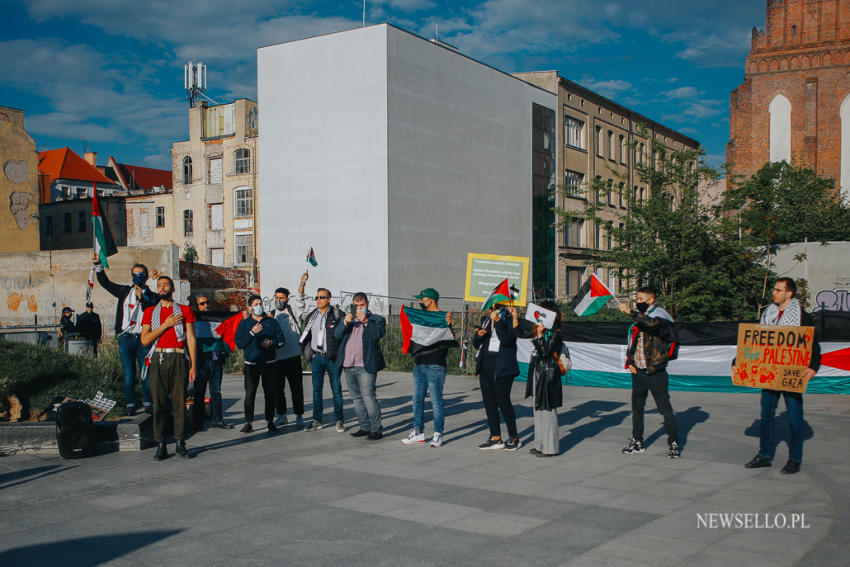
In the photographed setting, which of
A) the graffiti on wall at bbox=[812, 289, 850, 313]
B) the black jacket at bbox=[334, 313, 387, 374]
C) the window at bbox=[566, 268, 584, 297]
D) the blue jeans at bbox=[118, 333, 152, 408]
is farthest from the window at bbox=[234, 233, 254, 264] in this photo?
the black jacket at bbox=[334, 313, 387, 374]

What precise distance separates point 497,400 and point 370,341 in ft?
6.28

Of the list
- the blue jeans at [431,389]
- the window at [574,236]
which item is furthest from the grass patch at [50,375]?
the window at [574,236]

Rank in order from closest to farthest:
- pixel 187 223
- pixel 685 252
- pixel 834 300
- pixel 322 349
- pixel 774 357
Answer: pixel 774 357 < pixel 322 349 < pixel 685 252 < pixel 834 300 < pixel 187 223

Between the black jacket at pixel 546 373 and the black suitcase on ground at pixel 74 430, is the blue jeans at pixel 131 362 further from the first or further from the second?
the black jacket at pixel 546 373

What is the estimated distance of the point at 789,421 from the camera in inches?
313

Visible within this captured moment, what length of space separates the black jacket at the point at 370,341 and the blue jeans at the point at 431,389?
57 centimetres

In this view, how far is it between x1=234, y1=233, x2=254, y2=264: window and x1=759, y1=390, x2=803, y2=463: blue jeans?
4340cm

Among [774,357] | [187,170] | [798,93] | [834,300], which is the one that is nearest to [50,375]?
[774,357]

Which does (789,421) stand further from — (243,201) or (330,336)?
(243,201)

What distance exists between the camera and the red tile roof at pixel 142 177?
9269cm

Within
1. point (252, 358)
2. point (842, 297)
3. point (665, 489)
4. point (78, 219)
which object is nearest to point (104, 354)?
point (252, 358)

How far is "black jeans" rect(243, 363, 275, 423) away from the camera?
10732mm

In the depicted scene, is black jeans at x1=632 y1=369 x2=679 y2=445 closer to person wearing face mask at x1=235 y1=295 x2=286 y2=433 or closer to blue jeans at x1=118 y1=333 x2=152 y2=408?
person wearing face mask at x1=235 y1=295 x2=286 y2=433

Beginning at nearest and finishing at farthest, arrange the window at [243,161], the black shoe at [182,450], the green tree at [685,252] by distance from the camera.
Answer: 1. the black shoe at [182,450]
2. the green tree at [685,252]
3. the window at [243,161]
